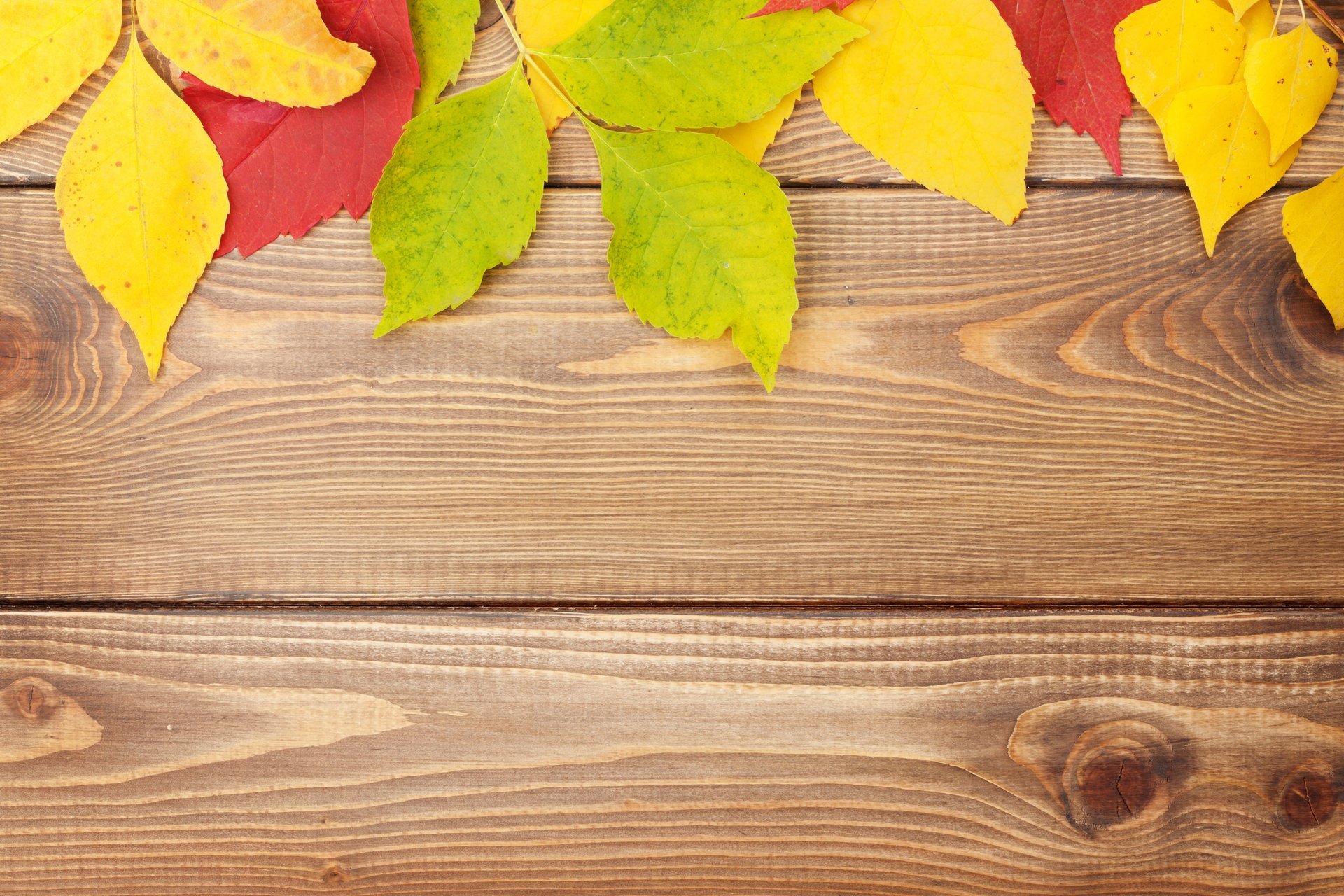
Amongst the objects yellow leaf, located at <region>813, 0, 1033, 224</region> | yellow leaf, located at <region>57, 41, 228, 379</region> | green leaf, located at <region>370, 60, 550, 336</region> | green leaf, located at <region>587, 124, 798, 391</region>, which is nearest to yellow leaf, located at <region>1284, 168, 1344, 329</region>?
yellow leaf, located at <region>813, 0, 1033, 224</region>

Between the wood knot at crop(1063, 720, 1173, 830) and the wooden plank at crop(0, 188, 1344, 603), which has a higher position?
the wooden plank at crop(0, 188, 1344, 603)

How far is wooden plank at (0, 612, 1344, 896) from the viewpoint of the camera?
1.26 ft

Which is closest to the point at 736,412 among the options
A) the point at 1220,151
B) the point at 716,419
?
the point at 716,419

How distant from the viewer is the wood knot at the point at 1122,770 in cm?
39

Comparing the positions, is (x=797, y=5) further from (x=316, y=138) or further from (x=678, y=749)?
(x=678, y=749)

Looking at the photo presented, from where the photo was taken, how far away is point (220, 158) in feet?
1.15

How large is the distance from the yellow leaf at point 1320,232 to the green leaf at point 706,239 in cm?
22

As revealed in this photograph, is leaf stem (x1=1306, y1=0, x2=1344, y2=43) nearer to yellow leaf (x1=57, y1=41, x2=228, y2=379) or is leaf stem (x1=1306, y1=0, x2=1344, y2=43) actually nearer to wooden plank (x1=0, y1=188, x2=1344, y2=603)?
wooden plank (x1=0, y1=188, x2=1344, y2=603)

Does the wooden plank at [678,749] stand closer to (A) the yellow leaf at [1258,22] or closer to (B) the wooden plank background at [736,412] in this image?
(B) the wooden plank background at [736,412]

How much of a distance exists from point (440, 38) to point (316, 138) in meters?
0.07

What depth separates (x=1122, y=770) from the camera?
15.3 inches

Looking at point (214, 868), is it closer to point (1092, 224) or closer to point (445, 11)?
point (445, 11)

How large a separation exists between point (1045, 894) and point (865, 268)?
0.31 metres

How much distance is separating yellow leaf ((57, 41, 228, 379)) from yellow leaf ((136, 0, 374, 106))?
0.02 metres
